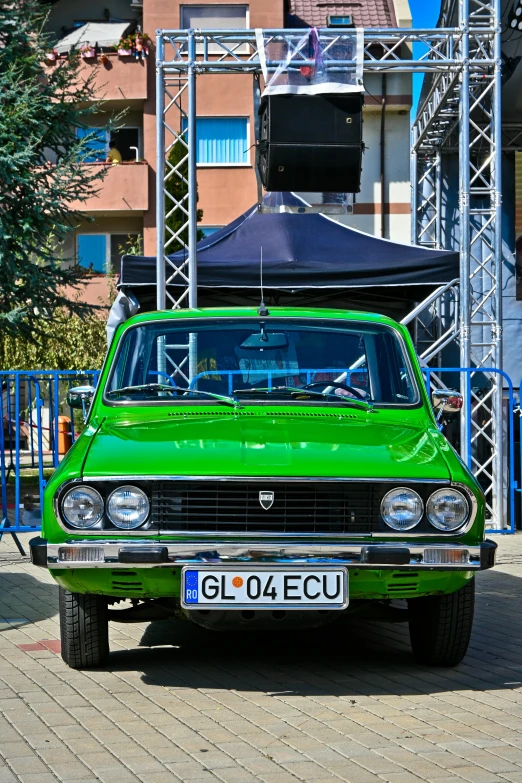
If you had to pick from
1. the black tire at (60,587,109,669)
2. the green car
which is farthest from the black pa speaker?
the black tire at (60,587,109,669)

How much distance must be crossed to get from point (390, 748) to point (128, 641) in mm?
2486

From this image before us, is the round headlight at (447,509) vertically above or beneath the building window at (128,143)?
beneath

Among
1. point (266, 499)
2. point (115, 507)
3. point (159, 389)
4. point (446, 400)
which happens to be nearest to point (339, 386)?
point (446, 400)

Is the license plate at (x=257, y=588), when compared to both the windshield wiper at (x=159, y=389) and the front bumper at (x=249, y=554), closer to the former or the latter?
the front bumper at (x=249, y=554)

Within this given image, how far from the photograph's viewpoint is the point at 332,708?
5.44 m

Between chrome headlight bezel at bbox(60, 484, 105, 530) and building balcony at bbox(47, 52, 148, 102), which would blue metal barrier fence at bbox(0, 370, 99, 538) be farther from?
building balcony at bbox(47, 52, 148, 102)

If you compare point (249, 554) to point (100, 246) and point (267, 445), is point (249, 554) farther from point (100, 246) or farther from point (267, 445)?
point (100, 246)

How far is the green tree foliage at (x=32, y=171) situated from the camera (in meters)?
20.3

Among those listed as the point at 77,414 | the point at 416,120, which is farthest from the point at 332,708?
the point at 77,414

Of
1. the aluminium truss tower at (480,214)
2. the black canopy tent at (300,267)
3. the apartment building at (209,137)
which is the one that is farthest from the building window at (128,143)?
the aluminium truss tower at (480,214)

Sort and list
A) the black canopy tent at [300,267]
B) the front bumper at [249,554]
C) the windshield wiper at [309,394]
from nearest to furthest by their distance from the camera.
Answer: the front bumper at [249,554] → the windshield wiper at [309,394] → the black canopy tent at [300,267]

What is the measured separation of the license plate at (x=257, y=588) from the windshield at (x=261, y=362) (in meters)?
1.41

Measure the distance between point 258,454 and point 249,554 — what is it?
48 cm

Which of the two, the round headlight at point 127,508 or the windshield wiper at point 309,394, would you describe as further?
the windshield wiper at point 309,394
